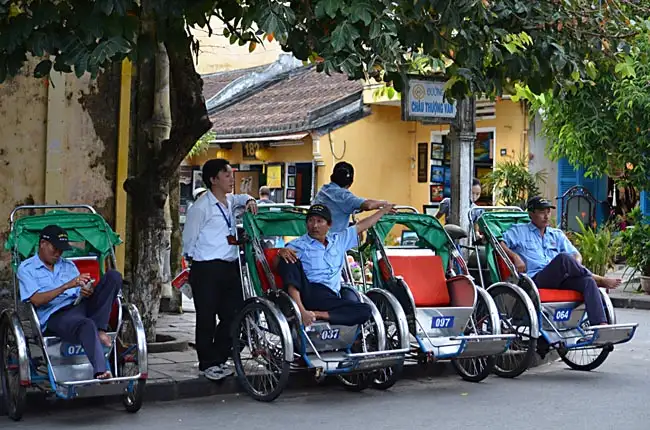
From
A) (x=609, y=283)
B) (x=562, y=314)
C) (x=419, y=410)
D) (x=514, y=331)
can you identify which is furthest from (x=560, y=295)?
(x=419, y=410)

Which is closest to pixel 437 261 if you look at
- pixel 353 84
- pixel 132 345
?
pixel 132 345

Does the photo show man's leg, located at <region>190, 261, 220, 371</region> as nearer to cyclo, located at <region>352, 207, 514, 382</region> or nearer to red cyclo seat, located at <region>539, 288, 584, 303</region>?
cyclo, located at <region>352, 207, 514, 382</region>

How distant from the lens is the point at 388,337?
9.27 meters

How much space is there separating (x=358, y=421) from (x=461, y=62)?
11.2ft

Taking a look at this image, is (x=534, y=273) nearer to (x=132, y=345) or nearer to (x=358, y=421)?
(x=358, y=421)

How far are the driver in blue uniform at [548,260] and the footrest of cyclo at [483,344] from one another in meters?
1.10

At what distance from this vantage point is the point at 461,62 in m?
9.73

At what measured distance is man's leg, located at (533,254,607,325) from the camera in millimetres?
10023

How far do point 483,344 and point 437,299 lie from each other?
0.79 metres

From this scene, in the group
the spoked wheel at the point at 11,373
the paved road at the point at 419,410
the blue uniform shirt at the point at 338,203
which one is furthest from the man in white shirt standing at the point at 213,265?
the spoked wheel at the point at 11,373

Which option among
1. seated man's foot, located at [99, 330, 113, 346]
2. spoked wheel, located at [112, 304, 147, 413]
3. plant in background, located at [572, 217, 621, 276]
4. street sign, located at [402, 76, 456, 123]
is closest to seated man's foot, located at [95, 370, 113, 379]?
spoked wheel, located at [112, 304, 147, 413]

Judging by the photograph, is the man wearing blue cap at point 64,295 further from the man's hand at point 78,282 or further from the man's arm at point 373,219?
the man's arm at point 373,219

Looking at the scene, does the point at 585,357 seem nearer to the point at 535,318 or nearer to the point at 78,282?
the point at 535,318

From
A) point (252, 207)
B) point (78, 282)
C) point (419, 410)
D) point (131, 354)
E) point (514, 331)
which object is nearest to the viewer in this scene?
point (78, 282)
